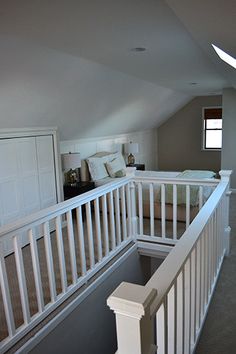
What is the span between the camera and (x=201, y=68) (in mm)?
4051

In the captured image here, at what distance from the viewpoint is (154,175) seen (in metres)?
5.46

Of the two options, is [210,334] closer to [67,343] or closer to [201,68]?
[67,343]

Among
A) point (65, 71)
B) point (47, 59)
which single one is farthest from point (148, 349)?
point (65, 71)

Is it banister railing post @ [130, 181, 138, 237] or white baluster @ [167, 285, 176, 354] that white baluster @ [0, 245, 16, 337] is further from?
banister railing post @ [130, 181, 138, 237]

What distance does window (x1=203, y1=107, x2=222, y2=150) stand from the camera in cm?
803

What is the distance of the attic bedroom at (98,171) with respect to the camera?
1.80 meters

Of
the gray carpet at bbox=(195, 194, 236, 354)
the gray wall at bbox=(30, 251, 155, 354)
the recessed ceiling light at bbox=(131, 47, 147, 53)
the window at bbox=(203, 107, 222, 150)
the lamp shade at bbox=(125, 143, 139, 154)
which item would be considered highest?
the recessed ceiling light at bbox=(131, 47, 147, 53)

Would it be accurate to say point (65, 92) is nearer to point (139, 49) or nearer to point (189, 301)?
point (139, 49)

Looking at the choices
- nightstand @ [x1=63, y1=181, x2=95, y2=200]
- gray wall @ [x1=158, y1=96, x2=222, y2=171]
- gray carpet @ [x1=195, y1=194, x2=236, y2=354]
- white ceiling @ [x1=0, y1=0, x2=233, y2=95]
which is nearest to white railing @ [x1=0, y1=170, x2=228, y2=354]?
gray carpet @ [x1=195, y1=194, x2=236, y2=354]

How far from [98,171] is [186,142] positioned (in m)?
3.96

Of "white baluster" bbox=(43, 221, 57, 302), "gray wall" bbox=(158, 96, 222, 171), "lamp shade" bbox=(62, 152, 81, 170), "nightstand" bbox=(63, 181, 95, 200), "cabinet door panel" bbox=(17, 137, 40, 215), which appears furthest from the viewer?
"gray wall" bbox=(158, 96, 222, 171)

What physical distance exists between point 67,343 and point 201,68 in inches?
141

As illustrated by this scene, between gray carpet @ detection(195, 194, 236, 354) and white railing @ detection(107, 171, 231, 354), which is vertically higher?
white railing @ detection(107, 171, 231, 354)

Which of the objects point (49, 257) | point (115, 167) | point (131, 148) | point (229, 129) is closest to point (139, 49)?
point (49, 257)
